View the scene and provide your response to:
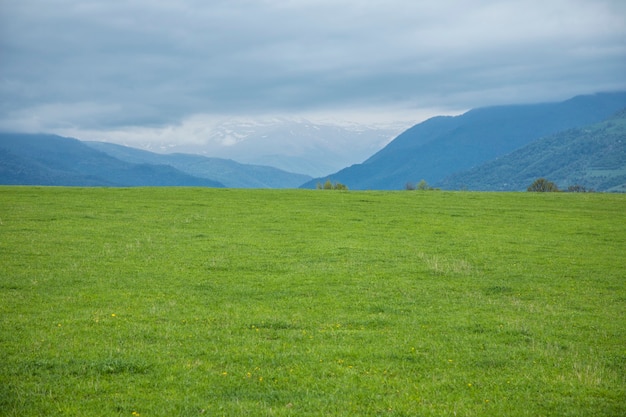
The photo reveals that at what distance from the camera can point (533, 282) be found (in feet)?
81.4

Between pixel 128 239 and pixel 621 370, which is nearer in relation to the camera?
pixel 621 370

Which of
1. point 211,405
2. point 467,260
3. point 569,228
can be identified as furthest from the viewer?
point 569,228

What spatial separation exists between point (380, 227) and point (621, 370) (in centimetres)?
2955

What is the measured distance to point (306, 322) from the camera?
17688 millimetres

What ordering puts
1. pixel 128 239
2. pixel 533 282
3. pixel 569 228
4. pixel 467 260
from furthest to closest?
pixel 569 228, pixel 128 239, pixel 467 260, pixel 533 282

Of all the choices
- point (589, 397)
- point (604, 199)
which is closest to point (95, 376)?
point (589, 397)

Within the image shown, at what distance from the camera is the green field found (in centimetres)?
1216

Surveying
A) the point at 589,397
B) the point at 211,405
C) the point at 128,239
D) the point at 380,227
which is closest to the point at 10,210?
the point at 128,239

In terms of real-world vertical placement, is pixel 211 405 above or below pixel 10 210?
below

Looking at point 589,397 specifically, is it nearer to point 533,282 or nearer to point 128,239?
point 533,282

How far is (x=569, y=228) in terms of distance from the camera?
4400 centimetres

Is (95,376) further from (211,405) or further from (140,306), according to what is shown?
(140,306)

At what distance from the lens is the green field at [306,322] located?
12164mm

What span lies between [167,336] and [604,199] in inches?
2634
